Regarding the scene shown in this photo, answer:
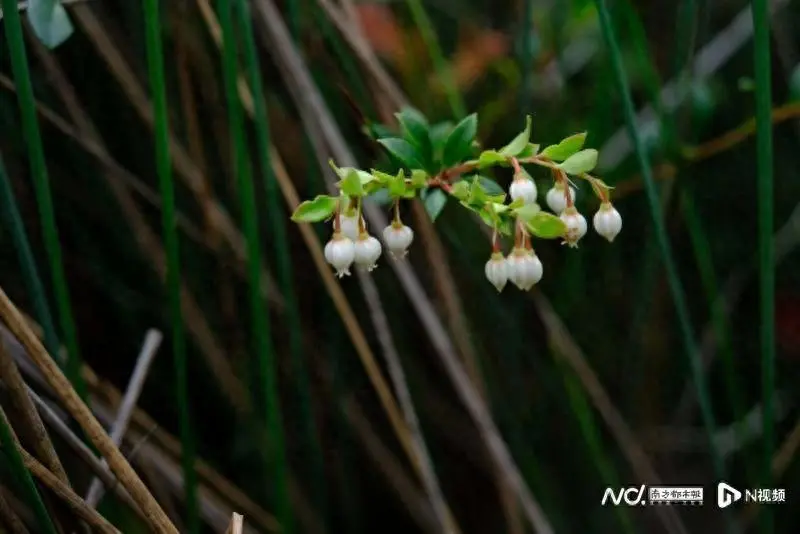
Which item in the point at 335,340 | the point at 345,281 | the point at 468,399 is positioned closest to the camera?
the point at 468,399

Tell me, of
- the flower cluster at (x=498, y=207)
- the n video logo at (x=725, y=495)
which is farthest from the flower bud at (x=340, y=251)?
the n video logo at (x=725, y=495)

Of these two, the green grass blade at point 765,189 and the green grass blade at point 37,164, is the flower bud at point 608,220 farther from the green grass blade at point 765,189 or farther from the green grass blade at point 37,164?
the green grass blade at point 37,164

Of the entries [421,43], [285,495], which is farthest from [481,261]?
[285,495]

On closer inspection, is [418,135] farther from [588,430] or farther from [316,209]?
[588,430]

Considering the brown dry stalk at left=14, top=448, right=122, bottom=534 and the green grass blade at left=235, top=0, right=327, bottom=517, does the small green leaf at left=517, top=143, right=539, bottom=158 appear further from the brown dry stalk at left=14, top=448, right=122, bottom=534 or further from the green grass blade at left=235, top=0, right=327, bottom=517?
the brown dry stalk at left=14, top=448, right=122, bottom=534

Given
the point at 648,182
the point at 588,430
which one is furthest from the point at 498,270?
the point at 588,430

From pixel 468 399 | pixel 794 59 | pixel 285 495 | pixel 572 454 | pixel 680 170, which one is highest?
pixel 794 59

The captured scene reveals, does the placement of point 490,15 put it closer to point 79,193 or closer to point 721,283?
point 721,283
